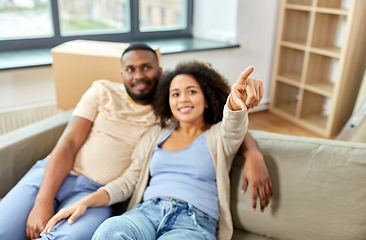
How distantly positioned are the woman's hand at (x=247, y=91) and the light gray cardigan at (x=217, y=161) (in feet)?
0.25

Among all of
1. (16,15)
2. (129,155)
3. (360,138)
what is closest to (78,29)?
(16,15)

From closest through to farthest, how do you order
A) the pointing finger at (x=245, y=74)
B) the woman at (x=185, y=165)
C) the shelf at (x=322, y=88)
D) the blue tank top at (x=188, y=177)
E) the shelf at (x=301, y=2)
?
the pointing finger at (x=245, y=74), the woman at (x=185, y=165), the blue tank top at (x=188, y=177), the shelf at (x=322, y=88), the shelf at (x=301, y=2)

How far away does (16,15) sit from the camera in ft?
8.05

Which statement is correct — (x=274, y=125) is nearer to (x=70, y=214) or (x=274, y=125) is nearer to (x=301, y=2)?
(x=301, y=2)

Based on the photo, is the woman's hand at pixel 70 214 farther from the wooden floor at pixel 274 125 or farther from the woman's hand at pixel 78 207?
the wooden floor at pixel 274 125

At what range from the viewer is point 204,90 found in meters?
1.34

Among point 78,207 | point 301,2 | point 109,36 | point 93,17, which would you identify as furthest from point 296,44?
point 78,207

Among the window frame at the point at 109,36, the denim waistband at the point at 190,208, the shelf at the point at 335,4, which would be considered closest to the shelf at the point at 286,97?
the shelf at the point at 335,4

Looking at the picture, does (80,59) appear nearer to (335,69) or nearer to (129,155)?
(129,155)

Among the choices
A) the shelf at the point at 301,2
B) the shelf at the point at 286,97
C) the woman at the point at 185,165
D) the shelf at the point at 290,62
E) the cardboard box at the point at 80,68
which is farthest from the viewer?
the shelf at the point at 286,97

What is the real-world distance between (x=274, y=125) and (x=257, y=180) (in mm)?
1880

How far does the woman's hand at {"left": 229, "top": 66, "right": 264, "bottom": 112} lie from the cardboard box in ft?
2.69

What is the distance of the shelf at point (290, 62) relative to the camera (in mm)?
3104

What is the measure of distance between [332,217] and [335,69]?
2.08 meters
